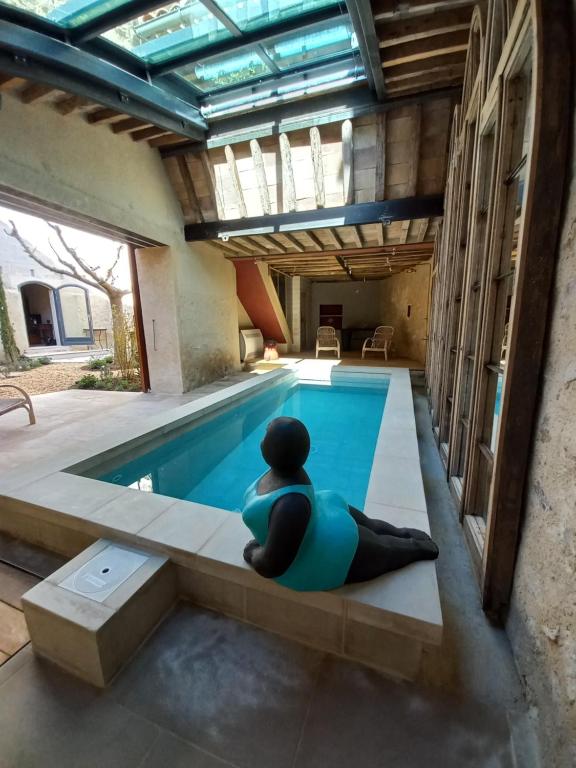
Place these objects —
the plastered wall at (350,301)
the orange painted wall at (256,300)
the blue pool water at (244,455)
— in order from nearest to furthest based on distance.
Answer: the blue pool water at (244,455), the orange painted wall at (256,300), the plastered wall at (350,301)

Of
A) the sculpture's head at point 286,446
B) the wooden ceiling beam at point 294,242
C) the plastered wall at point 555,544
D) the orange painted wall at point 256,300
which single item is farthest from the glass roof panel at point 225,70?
the sculpture's head at point 286,446

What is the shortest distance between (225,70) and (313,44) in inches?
38.0

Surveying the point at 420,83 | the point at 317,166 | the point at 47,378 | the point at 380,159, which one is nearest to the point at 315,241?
the point at 317,166

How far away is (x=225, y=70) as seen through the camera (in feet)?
10.8

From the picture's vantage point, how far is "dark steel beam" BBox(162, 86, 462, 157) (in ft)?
10.9

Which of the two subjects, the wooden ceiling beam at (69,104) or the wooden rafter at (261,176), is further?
the wooden rafter at (261,176)

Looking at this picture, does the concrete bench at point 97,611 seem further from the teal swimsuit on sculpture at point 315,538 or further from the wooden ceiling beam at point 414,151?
the wooden ceiling beam at point 414,151

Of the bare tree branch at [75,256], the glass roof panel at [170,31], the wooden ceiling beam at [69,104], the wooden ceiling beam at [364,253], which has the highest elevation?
the glass roof panel at [170,31]

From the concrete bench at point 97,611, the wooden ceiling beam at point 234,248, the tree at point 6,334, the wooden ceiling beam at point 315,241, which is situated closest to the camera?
the concrete bench at point 97,611

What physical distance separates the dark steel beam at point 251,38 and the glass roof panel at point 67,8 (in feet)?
2.59

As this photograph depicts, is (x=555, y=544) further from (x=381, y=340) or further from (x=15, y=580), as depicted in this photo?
(x=381, y=340)

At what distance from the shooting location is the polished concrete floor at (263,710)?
87 cm

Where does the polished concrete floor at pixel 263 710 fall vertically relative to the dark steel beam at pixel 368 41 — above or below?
below

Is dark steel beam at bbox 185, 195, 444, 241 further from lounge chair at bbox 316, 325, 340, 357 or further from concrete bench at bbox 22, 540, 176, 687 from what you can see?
lounge chair at bbox 316, 325, 340, 357
